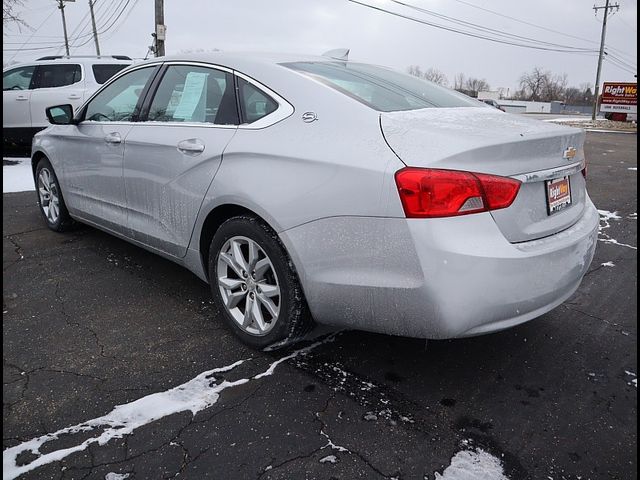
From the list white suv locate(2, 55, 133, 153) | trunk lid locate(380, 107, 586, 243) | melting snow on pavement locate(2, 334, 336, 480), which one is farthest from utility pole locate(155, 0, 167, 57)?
melting snow on pavement locate(2, 334, 336, 480)

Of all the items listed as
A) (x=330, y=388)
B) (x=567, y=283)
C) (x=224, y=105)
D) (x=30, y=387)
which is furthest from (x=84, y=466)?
(x=567, y=283)

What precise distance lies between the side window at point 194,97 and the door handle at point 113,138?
0.32m

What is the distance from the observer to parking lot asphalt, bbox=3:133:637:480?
193 centimetres

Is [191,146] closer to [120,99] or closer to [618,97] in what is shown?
[120,99]

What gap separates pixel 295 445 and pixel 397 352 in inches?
36.5

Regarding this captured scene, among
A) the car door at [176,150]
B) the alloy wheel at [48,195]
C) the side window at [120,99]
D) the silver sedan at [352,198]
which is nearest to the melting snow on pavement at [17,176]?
the alloy wheel at [48,195]

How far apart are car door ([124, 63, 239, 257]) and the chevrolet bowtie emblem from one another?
1.70 m

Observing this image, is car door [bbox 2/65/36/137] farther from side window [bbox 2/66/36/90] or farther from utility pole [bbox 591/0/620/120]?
utility pole [bbox 591/0/620/120]

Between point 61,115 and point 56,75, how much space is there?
6139 millimetres

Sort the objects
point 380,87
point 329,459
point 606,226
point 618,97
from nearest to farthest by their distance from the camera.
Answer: point 329,459 < point 380,87 < point 606,226 < point 618,97

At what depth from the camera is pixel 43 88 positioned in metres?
9.21

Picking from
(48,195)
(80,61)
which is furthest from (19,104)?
(48,195)

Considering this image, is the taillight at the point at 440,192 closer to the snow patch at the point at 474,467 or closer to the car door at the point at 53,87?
the snow patch at the point at 474,467

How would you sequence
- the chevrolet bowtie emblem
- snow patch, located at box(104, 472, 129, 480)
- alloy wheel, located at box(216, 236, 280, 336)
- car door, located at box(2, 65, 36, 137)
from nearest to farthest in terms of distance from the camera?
1. snow patch, located at box(104, 472, 129, 480)
2. the chevrolet bowtie emblem
3. alloy wheel, located at box(216, 236, 280, 336)
4. car door, located at box(2, 65, 36, 137)
